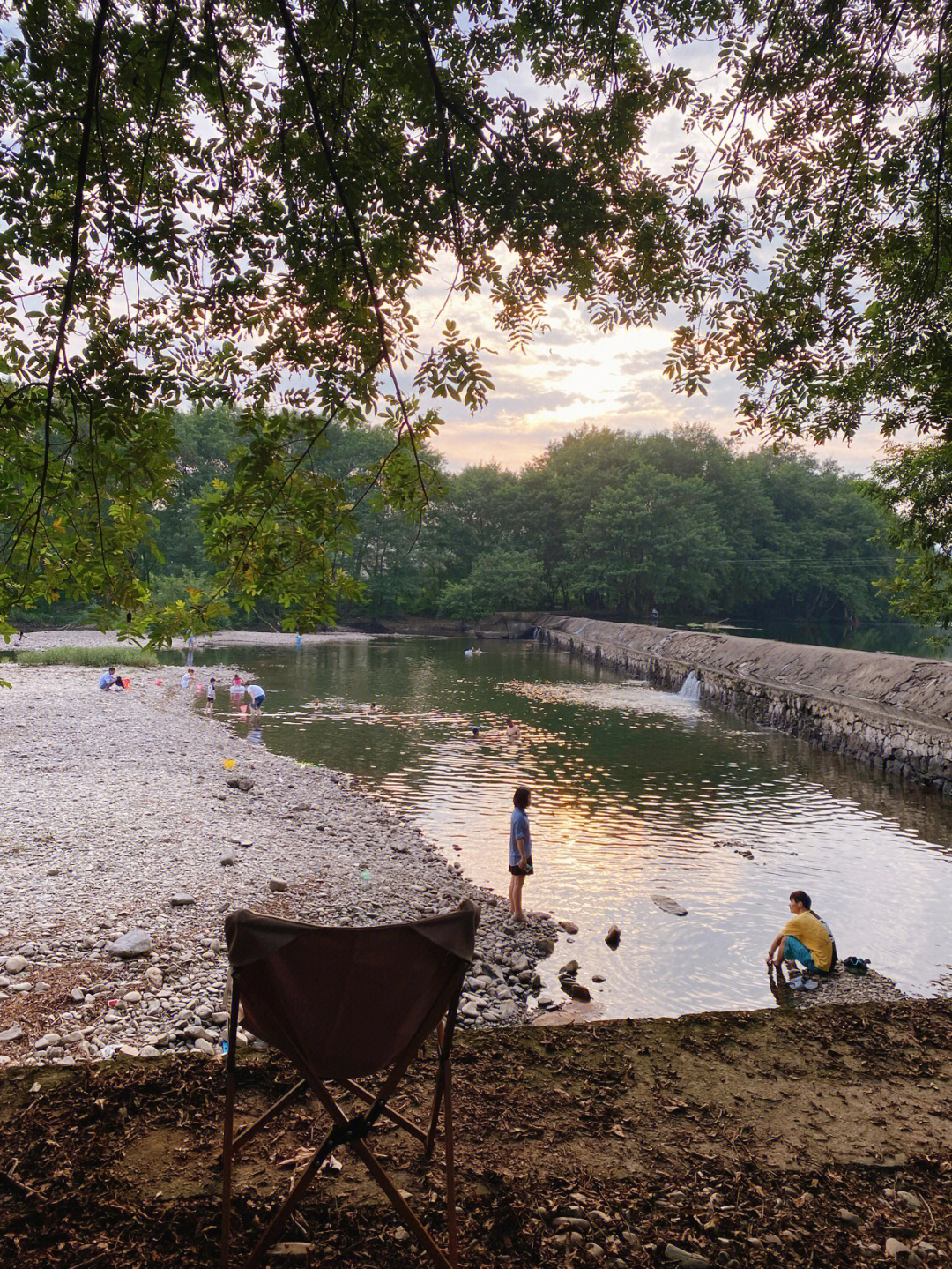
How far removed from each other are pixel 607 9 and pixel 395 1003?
5.66 metres

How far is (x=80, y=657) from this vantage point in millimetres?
29078

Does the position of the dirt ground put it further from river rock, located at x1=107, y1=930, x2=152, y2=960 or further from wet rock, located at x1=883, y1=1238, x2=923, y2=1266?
river rock, located at x1=107, y1=930, x2=152, y2=960

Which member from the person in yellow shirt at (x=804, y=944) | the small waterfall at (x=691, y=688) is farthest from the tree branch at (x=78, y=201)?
the small waterfall at (x=691, y=688)

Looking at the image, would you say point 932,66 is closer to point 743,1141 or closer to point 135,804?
point 743,1141

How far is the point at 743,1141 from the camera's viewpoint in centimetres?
268

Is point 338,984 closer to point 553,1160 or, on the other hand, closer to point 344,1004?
point 344,1004

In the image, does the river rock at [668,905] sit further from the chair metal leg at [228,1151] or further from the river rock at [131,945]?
the chair metal leg at [228,1151]

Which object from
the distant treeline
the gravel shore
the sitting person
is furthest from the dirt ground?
the distant treeline

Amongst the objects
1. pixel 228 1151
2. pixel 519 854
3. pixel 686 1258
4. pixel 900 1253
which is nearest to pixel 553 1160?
pixel 686 1258

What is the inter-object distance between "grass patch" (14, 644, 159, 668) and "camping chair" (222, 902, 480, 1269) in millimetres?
28586

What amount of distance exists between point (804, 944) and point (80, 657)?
29.4m

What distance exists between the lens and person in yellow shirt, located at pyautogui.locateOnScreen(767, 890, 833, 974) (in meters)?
6.50

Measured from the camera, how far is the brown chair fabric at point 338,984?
1.95m

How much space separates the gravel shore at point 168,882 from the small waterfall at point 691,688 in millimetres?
15466
